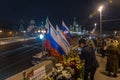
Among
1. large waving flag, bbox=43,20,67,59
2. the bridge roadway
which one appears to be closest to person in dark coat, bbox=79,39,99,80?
large waving flag, bbox=43,20,67,59

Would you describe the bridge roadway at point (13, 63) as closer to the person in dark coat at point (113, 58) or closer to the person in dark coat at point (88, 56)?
the person in dark coat at point (113, 58)

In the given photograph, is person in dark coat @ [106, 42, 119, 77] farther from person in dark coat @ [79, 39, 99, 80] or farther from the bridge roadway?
the bridge roadway

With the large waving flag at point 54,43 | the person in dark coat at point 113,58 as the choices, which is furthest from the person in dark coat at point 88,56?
the person in dark coat at point 113,58

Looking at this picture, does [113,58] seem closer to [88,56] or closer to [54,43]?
[88,56]

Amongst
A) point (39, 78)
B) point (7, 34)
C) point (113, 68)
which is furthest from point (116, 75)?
point (7, 34)

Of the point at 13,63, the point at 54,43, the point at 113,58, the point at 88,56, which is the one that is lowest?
the point at 13,63

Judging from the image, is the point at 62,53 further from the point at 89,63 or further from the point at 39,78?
the point at 39,78

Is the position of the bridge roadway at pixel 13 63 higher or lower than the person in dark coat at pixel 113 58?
lower

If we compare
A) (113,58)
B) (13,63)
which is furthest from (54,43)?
(13,63)

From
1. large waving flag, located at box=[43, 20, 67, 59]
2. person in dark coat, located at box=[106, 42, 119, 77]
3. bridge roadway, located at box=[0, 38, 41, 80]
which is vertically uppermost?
large waving flag, located at box=[43, 20, 67, 59]

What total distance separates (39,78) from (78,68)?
2.24m

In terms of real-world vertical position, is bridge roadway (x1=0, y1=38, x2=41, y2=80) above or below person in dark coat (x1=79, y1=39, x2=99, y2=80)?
below

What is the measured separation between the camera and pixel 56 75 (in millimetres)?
6891

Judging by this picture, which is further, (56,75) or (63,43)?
(63,43)
